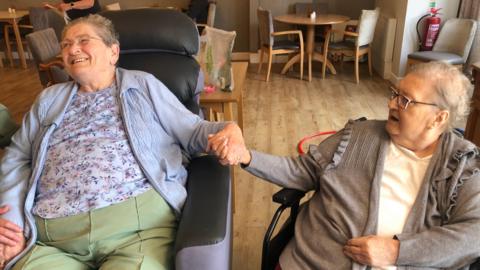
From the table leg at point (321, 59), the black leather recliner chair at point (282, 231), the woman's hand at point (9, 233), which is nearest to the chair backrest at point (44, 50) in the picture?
the woman's hand at point (9, 233)

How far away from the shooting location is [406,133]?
123 centimetres

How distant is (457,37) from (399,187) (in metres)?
3.41

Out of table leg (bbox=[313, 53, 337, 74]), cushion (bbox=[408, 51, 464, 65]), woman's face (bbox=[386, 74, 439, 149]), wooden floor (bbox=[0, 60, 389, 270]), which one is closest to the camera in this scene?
woman's face (bbox=[386, 74, 439, 149])

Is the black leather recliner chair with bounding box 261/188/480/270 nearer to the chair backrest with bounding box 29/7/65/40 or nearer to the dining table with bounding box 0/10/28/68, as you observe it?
the chair backrest with bounding box 29/7/65/40

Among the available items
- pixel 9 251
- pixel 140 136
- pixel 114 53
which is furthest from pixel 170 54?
pixel 9 251

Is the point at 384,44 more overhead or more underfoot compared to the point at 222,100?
more underfoot

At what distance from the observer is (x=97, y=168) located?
4.41 ft

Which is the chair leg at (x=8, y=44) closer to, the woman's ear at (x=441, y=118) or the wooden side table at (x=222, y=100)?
the wooden side table at (x=222, y=100)

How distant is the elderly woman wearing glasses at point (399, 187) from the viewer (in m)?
1.09

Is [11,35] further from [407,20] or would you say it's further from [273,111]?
[407,20]

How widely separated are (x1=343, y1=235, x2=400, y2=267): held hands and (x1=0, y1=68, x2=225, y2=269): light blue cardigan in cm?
60

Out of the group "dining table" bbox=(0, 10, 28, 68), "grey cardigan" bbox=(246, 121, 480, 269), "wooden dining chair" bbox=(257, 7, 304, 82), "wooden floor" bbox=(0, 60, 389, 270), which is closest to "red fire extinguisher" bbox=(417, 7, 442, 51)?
"wooden floor" bbox=(0, 60, 389, 270)

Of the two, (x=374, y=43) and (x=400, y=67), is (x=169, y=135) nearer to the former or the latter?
(x=400, y=67)

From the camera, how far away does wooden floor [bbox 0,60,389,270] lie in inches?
88.2
